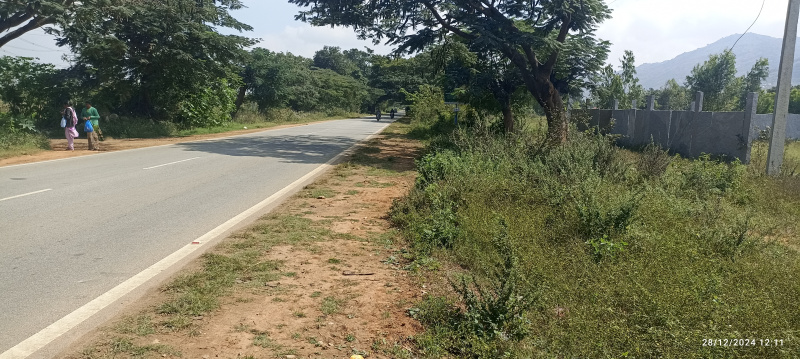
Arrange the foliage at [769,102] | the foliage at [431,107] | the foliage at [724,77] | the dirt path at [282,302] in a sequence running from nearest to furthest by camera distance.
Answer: the dirt path at [282,302]
the foliage at [431,107]
the foliage at [724,77]
the foliage at [769,102]

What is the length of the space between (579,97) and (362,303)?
19.6 metres

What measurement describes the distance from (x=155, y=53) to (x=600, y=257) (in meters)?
24.2

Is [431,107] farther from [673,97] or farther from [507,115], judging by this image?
[673,97]

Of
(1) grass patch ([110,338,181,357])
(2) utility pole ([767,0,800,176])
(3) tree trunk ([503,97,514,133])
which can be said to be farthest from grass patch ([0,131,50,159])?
(2) utility pole ([767,0,800,176])

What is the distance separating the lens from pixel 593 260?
561cm

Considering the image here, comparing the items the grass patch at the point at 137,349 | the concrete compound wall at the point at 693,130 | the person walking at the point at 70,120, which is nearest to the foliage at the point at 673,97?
the concrete compound wall at the point at 693,130

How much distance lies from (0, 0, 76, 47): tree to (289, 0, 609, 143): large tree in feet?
27.8

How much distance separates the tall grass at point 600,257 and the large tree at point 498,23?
3775 millimetres

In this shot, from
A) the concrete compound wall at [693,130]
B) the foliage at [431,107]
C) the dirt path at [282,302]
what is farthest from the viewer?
the foliage at [431,107]

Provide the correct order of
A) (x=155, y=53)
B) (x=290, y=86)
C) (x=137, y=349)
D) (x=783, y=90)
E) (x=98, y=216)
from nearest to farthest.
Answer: (x=137, y=349), (x=98, y=216), (x=783, y=90), (x=155, y=53), (x=290, y=86)

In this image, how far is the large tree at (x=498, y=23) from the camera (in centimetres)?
1627

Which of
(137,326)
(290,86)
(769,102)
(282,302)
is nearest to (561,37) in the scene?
(282,302)

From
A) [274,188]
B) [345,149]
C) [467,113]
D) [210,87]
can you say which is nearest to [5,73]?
[210,87]

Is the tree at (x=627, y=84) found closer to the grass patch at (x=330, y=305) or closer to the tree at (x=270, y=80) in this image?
the tree at (x=270, y=80)
